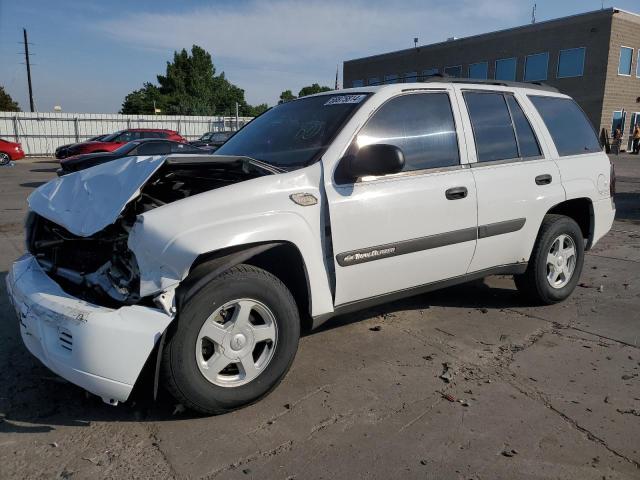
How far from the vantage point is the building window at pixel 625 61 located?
2912cm

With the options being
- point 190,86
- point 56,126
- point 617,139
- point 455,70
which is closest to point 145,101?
point 190,86

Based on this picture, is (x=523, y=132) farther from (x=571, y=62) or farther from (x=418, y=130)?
(x=571, y=62)

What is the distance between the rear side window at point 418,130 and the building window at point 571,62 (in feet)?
101

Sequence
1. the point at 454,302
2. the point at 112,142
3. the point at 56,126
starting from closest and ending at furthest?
the point at 454,302
the point at 112,142
the point at 56,126

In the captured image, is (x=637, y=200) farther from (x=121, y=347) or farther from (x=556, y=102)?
(x=121, y=347)

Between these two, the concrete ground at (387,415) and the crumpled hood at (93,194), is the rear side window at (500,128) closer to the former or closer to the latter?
the concrete ground at (387,415)

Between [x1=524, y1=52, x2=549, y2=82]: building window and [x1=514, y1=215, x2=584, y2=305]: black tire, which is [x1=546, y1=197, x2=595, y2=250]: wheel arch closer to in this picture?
[x1=514, y1=215, x2=584, y2=305]: black tire

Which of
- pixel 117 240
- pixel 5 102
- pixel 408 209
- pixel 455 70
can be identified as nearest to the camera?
pixel 117 240

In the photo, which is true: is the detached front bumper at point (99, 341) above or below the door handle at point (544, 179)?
below

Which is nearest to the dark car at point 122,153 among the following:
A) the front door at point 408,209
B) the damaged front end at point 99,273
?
the damaged front end at point 99,273

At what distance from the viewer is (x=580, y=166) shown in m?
4.60

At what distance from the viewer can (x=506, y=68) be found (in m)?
33.6

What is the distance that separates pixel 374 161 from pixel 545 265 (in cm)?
224

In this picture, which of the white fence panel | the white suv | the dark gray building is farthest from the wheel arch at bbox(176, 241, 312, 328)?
the white fence panel
